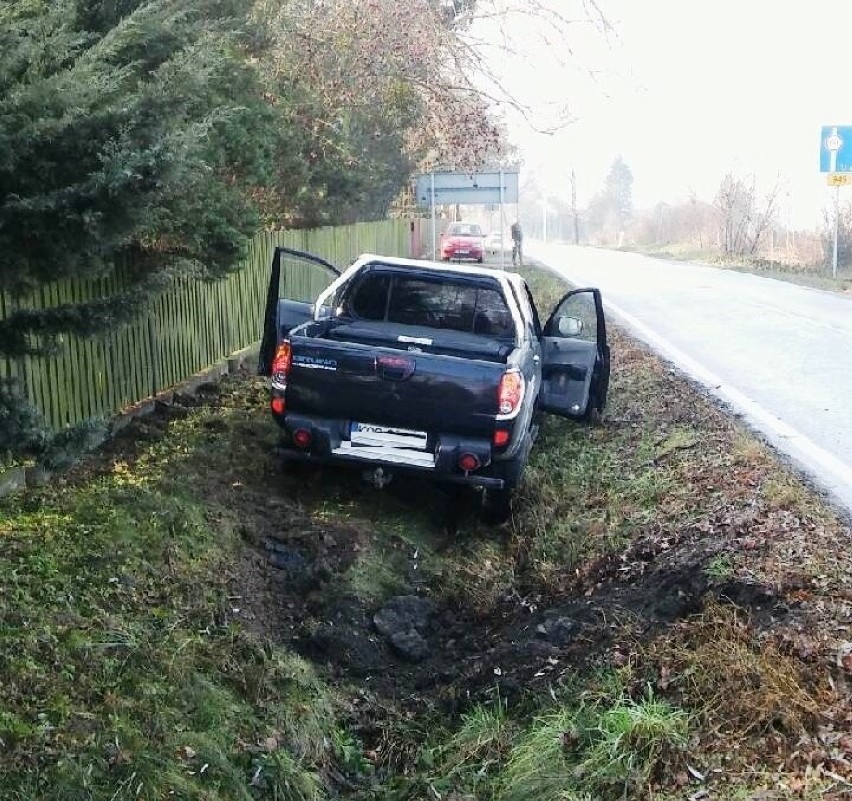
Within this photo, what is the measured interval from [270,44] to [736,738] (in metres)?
9.69

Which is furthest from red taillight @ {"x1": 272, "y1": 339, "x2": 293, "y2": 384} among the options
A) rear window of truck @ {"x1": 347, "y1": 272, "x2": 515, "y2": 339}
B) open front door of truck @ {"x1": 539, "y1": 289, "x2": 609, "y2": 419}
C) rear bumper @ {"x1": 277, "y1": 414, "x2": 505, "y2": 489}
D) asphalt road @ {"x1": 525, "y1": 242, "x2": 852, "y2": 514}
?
asphalt road @ {"x1": 525, "y1": 242, "x2": 852, "y2": 514}

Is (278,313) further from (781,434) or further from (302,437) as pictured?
(781,434)

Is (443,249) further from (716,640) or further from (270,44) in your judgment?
(716,640)

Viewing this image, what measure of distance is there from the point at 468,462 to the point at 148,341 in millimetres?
3687

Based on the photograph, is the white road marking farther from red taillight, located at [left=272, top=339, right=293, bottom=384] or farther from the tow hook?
red taillight, located at [left=272, top=339, right=293, bottom=384]

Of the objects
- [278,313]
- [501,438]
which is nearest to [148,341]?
[278,313]

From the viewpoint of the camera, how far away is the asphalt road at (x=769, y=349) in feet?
25.9

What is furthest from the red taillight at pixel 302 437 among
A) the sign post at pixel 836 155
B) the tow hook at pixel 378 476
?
the sign post at pixel 836 155

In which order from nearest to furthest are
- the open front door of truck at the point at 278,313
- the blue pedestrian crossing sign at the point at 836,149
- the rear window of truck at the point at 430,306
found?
the open front door of truck at the point at 278,313 < the rear window of truck at the point at 430,306 < the blue pedestrian crossing sign at the point at 836,149

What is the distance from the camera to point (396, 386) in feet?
20.0

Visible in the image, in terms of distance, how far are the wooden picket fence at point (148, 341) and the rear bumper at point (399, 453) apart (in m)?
1.32

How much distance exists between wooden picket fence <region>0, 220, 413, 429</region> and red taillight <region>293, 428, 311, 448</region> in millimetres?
1230

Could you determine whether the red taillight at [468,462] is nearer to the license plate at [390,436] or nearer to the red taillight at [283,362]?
the license plate at [390,436]

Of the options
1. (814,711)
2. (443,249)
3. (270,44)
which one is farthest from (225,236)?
(443,249)
